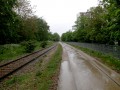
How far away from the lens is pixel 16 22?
2169 cm

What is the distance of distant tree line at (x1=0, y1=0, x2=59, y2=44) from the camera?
17.6 m

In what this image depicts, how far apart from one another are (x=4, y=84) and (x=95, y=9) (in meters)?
25.8

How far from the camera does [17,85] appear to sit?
422 inches

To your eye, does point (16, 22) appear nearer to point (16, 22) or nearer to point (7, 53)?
point (16, 22)

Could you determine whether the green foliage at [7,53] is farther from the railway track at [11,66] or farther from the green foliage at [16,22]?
the railway track at [11,66]

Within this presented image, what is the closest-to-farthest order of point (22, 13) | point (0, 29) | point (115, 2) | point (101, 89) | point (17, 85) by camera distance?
1. point (101, 89)
2. point (17, 85)
3. point (115, 2)
4. point (0, 29)
5. point (22, 13)

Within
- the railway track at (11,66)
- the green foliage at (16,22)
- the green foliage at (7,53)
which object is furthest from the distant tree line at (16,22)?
the railway track at (11,66)

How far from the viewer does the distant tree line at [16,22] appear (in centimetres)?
1762

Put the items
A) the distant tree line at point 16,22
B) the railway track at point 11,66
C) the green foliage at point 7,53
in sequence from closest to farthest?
the railway track at point 11,66 < the distant tree line at point 16,22 < the green foliage at point 7,53

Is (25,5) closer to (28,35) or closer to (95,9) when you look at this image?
(28,35)

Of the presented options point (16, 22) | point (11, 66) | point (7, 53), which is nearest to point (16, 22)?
point (16, 22)

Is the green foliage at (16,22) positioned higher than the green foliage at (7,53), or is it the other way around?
the green foliage at (16,22)

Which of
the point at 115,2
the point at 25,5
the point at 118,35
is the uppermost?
the point at 25,5

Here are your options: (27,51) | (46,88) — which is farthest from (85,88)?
(27,51)
